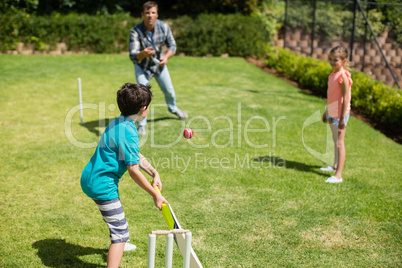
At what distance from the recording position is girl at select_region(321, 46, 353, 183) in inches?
219

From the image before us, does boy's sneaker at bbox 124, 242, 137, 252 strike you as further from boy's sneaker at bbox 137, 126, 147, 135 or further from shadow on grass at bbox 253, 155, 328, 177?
boy's sneaker at bbox 137, 126, 147, 135

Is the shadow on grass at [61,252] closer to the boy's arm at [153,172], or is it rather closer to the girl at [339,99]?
the boy's arm at [153,172]

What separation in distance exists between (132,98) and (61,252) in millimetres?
1864

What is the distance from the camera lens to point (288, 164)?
655 cm

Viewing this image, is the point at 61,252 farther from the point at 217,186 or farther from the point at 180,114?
the point at 180,114

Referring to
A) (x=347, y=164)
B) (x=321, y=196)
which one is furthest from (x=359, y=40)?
(x=321, y=196)

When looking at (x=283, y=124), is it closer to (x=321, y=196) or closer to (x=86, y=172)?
(x=321, y=196)

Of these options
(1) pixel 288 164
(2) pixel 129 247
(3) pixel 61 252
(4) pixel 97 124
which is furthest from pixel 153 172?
(4) pixel 97 124

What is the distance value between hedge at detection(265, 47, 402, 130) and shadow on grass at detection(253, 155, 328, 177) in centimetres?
337

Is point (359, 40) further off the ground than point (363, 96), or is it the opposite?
point (359, 40)

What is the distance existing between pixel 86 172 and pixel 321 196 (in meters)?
3.39

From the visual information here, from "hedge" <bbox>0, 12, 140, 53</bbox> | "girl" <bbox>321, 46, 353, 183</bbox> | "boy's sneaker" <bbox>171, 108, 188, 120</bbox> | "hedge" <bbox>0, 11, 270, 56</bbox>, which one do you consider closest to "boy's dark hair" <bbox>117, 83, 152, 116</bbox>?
"girl" <bbox>321, 46, 353, 183</bbox>

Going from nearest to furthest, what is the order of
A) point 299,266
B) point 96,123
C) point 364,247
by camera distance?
point 299,266, point 364,247, point 96,123

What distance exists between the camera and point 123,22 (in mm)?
17703
